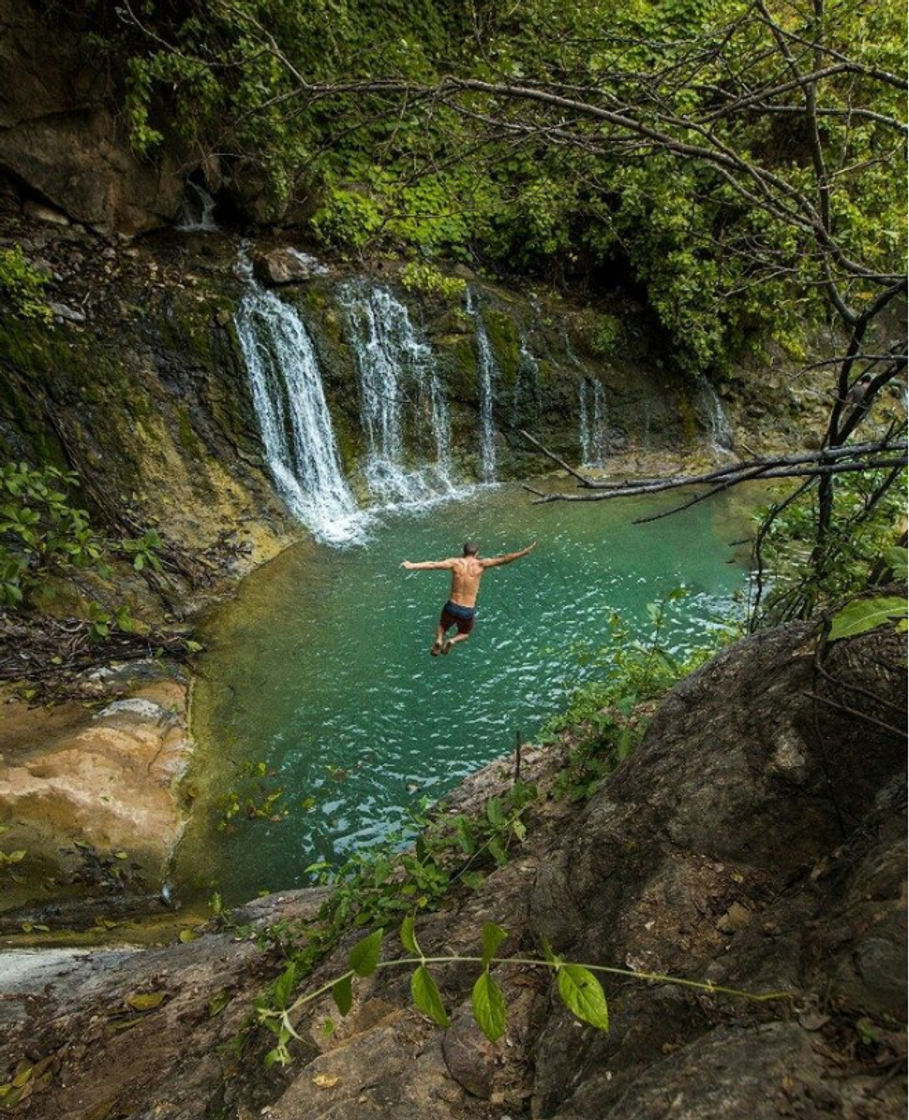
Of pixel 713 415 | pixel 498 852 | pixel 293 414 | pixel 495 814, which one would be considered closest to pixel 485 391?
pixel 293 414

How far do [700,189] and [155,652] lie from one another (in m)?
12.1

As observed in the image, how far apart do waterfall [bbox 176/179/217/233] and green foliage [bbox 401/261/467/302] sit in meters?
3.51

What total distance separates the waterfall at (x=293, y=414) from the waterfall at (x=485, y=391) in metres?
2.97

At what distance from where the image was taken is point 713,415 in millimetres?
14133

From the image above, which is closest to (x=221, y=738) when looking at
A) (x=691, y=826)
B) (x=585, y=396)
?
(x=691, y=826)

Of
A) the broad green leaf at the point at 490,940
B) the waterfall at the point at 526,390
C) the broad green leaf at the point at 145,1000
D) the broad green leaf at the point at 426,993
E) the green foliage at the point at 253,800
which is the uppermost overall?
the waterfall at the point at 526,390

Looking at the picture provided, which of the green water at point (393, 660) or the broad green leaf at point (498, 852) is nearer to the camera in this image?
the broad green leaf at point (498, 852)

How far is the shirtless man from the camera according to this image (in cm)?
718

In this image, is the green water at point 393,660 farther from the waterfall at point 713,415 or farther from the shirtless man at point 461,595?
the waterfall at point 713,415

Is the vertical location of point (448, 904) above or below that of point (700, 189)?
below

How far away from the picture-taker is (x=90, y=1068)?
2.99 meters

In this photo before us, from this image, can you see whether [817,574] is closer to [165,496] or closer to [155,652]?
[155,652]

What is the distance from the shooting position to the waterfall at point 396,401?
1167cm

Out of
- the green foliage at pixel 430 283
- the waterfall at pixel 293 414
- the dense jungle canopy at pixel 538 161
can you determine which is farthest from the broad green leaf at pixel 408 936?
the green foliage at pixel 430 283
